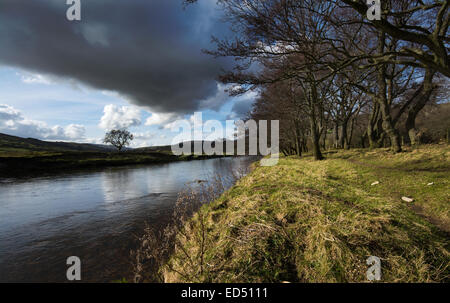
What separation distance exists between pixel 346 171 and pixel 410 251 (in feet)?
19.5

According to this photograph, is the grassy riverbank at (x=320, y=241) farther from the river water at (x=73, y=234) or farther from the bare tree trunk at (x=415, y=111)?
the bare tree trunk at (x=415, y=111)

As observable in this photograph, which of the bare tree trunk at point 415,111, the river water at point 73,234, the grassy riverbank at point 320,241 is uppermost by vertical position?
the bare tree trunk at point 415,111

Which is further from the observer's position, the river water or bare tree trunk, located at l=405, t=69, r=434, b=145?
bare tree trunk, located at l=405, t=69, r=434, b=145

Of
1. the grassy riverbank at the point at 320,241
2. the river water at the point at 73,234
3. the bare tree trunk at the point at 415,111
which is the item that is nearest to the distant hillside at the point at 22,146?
the river water at the point at 73,234

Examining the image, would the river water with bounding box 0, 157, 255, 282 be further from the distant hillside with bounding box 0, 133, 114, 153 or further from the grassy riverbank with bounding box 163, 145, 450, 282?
the distant hillside with bounding box 0, 133, 114, 153

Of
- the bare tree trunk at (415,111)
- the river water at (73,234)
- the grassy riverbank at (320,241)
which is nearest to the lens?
the grassy riverbank at (320,241)

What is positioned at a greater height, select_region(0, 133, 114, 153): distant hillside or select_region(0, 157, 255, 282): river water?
select_region(0, 133, 114, 153): distant hillside

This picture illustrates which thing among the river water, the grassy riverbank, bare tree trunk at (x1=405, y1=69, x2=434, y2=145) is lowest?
the river water

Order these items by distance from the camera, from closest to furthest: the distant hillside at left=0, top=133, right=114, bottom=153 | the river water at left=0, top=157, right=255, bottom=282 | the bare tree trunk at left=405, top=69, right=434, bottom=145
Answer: the river water at left=0, top=157, right=255, bottom=282 < the bare tree trunk at left=405, top=69, right=434, bottom=145 < the distant hillside at left=0, top=133, right=114, bottom=153

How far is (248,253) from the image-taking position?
2.85 metres

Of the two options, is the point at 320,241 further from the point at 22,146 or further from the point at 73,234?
the point at 22,146

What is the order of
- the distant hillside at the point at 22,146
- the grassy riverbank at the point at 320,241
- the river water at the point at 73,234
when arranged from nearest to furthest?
1. the grassy riverbank at the point at 320,241
2. the river water at the point at 73,234
3. the distant hillside at the point at 22,146

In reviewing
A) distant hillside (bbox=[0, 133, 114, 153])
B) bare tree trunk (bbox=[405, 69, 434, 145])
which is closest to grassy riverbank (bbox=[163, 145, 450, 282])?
bare tree trunk (bbox=[405, 69, 434, 145])

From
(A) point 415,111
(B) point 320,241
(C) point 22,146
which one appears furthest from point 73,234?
(C) point 22,146
